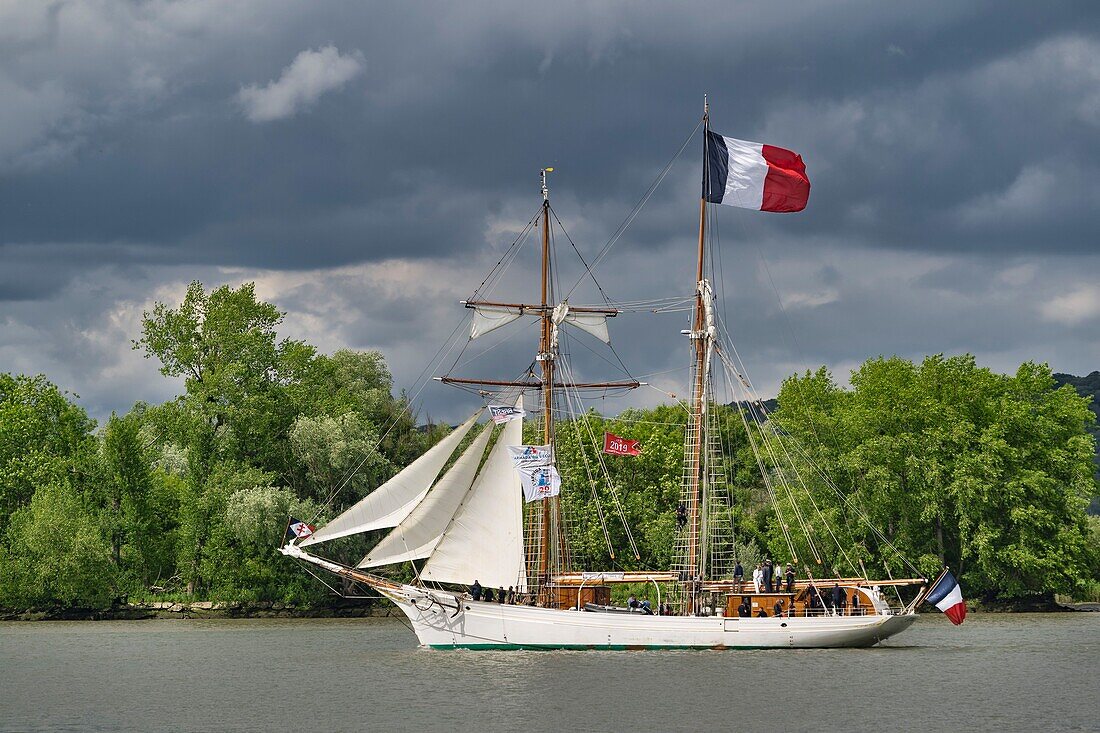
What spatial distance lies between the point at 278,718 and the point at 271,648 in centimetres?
2689

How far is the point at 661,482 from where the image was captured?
107 metres

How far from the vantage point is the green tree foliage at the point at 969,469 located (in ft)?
294

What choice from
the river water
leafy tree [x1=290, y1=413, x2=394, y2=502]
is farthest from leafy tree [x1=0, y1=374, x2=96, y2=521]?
the river water

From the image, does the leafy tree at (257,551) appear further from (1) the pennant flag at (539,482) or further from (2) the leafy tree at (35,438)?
(1) the pennant flag at (539,482)

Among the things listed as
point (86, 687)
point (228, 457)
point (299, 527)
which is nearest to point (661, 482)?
point (228, 457)

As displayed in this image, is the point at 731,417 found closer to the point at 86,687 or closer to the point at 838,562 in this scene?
the point at 838,562

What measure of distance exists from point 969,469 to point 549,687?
50.1m

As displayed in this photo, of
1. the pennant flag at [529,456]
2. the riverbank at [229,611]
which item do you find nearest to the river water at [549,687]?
the pennant flag at [529,456]

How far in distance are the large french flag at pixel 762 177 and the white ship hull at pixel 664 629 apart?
18773 millimetres

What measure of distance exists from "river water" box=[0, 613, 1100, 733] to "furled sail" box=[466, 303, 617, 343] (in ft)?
55.0

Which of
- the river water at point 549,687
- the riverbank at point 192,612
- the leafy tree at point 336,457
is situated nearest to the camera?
the river water at point 549,687

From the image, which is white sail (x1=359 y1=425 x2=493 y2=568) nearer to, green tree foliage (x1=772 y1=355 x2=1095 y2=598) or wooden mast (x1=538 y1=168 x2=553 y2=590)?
wooden mast (x1=538 y1=168 x2=553 y2=590)

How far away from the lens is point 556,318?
2815 inches

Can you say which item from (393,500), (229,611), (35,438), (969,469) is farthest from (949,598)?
(35,438)
